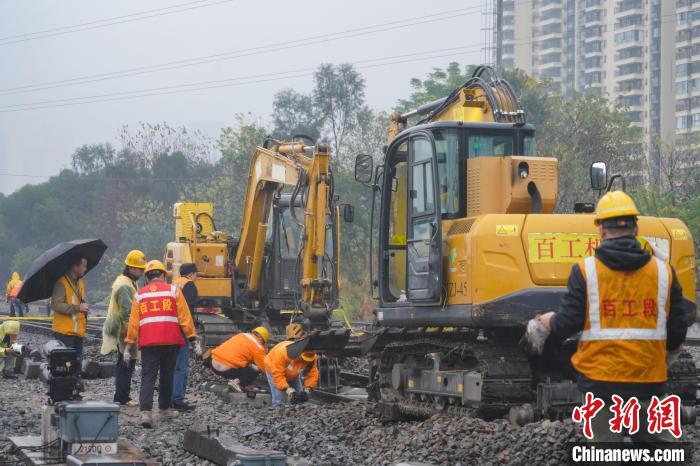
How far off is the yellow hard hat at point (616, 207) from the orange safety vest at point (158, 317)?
7470 millimetres

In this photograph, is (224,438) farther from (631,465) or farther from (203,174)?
(203,174)

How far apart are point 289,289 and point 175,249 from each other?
11.3ft

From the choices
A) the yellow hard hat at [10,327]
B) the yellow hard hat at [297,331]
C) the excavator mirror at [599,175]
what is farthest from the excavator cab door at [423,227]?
the yellow hard hat at [10,327]

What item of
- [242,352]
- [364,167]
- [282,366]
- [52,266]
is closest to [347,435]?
[364,167]

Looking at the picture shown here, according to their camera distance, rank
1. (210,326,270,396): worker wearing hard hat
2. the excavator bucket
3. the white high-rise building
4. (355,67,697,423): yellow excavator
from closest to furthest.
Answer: (355,67,697,423): yellow excavator
the excavator bucket
(210,326,270,396): worker wearing hard hat
the white high-rise building

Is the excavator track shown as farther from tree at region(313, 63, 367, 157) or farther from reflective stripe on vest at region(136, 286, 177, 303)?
tree at region(313, 63, 367, 157)

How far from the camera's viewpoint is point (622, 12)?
128m

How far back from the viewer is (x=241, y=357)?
49.9 ft

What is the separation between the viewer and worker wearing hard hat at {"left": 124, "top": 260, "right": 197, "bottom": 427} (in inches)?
481

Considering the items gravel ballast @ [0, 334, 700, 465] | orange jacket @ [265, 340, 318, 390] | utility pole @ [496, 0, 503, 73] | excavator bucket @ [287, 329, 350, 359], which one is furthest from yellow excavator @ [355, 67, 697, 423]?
utility pole @ [496, 0, 503, 73]

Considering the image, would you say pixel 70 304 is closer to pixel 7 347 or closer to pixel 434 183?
pixel 434 183

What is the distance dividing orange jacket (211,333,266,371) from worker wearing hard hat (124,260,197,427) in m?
2.63

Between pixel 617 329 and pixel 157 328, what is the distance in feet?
24.8

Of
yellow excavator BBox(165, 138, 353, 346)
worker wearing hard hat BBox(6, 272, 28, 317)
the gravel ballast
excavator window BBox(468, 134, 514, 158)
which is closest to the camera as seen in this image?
the gravel ballast
